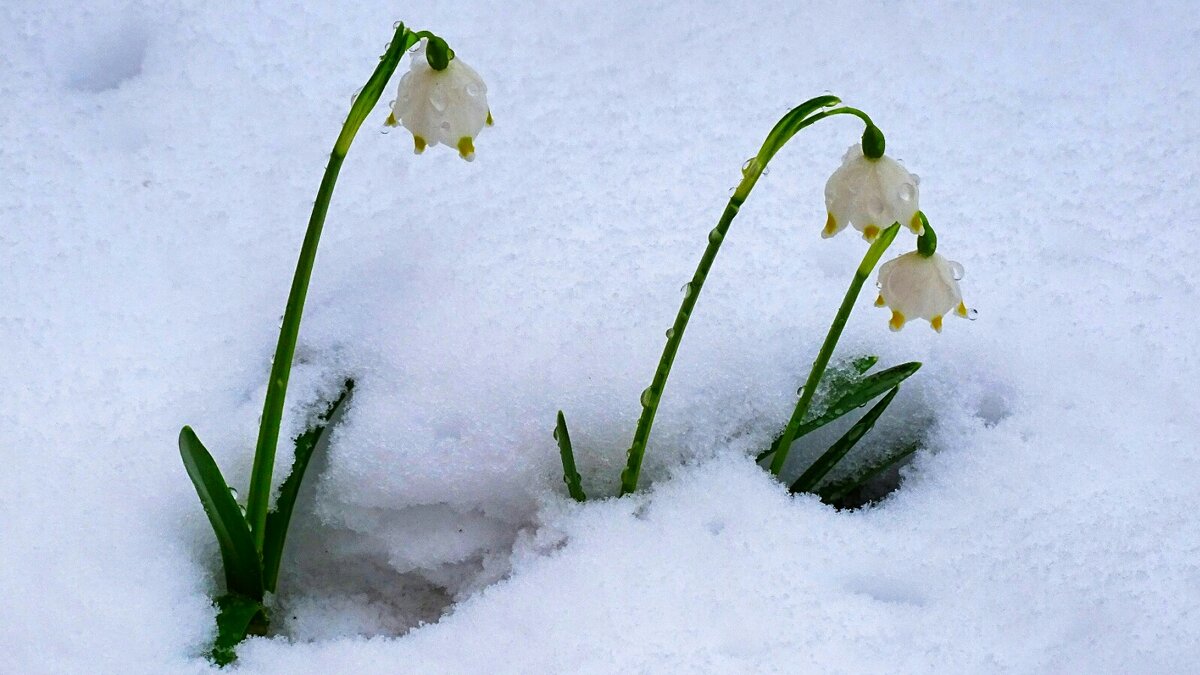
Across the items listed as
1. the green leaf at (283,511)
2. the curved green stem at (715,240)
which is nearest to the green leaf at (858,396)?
the curved green stem at (715,240)

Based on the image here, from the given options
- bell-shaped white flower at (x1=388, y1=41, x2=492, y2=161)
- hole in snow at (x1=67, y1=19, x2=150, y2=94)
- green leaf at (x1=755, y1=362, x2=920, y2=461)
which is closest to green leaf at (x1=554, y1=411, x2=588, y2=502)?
green leaf at (x1=755, y1=362, x2=920, y2=461)

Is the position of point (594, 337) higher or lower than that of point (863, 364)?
higher

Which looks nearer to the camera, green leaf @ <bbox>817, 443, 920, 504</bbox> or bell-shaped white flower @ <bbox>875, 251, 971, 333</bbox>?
bell-shaped white flower @ <bbox>875, 251, 971, 333</bbox>

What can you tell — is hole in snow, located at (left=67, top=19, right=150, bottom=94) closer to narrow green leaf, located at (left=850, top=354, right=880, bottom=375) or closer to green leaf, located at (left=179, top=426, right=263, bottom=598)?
green leaf, located at (left=179, top=426, right=263, bottom=598)

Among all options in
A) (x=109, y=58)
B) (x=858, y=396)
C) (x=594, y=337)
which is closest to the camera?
(x=858, y=396)

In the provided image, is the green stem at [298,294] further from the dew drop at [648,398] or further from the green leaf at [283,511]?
the dew drop at [648,398]

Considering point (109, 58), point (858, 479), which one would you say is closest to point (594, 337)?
point (858, 479)

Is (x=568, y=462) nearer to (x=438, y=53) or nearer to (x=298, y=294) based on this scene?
(x=298, y=294)
